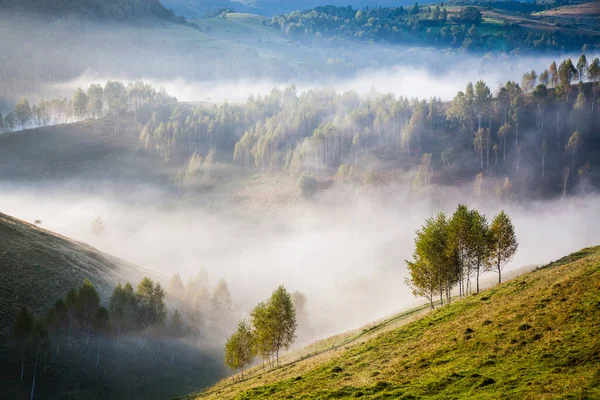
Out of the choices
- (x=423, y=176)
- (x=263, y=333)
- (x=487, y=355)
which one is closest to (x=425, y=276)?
(x=263, y=333)

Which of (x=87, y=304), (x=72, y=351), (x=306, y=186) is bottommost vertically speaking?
(x=72, y=351)

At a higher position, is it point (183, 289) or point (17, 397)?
point (183, 289)

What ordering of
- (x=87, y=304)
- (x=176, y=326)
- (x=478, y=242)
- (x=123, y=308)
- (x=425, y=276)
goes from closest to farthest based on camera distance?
(x=425, y=276) < (x=478, y=242) < (x=87, y=304) < (x=123, y=308) < (x=176, y=326)

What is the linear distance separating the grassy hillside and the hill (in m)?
36.2

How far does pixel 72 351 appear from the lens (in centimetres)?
7225

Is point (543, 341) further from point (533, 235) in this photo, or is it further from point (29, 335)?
point (533, 235)

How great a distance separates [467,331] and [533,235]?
435ft

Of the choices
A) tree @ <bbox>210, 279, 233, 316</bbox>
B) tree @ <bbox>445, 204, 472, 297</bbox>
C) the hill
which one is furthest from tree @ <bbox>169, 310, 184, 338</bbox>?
tree @ <bbox>445, 204, 472, 297</bbox>

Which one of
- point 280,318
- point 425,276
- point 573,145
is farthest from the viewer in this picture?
point 573,145

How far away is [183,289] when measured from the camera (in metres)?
113

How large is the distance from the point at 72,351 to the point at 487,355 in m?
66.1

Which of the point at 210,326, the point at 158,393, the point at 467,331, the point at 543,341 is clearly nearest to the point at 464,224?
the point at 467,331

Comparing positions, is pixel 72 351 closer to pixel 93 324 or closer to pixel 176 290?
pixel 93 324

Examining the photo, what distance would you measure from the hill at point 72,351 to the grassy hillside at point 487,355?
36.2 m
